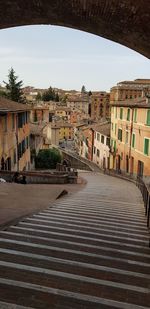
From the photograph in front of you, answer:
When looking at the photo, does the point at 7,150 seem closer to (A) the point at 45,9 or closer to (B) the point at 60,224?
(B) the point at 60,224

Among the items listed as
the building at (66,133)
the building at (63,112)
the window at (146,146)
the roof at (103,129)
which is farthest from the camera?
the building at (63,112)

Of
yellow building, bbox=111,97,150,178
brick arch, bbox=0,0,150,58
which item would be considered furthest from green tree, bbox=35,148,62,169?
brick arch, bbox=0,0,150,58

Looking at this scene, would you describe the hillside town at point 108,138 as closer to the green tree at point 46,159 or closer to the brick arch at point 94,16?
the green tree at point 46,159

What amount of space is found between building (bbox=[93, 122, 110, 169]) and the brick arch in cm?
3660

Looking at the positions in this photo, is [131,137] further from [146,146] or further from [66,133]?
[66,133]

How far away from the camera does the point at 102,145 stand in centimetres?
4641

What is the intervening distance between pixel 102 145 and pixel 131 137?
1322cm

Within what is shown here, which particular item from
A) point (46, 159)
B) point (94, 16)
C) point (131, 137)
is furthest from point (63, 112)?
point (94, 16)

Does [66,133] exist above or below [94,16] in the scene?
below

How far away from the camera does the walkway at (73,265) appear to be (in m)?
3.83

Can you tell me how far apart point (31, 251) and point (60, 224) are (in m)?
2.14

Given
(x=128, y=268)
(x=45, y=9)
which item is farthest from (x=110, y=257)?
(x=45, y=9)

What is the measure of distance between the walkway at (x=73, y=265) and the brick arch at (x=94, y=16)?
4.01 metres

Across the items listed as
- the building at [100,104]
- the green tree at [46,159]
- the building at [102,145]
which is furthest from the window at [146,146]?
Result: the building at [100,104]
